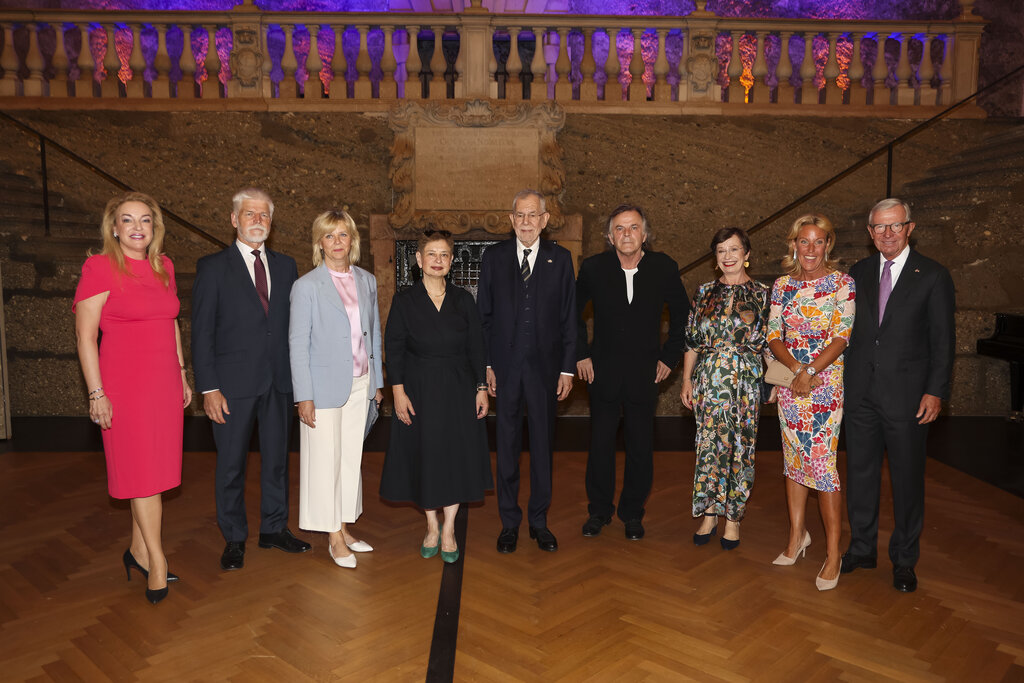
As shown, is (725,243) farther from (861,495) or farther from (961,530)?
(961,530)

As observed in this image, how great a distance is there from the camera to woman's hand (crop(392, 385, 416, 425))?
3252mm

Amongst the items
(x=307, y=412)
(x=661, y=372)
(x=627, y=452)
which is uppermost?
(x=661, y=372)

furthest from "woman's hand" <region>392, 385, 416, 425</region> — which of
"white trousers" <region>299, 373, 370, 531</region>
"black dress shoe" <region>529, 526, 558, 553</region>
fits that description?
"black dress shoe" <region>529, 526, 558, 553</region>

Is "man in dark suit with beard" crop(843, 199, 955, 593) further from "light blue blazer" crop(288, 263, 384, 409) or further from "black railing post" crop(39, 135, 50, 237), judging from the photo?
"black railing post" crop(39, 135, 50, 237)

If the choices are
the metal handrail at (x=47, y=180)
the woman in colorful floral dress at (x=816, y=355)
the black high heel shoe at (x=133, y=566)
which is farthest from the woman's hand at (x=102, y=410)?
the metal handrail at (x=47, y=180)

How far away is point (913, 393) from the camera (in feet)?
10.1

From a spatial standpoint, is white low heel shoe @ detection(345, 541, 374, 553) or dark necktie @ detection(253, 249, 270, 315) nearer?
dark necktie @ detection(253, 249, 270, 315)

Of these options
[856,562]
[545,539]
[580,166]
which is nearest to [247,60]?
[580,166]

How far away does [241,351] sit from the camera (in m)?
3.29

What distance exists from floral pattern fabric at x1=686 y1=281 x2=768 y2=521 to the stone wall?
331 centimetres

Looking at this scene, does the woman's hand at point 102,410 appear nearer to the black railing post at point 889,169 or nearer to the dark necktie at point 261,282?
the dark necktie at point 261,282

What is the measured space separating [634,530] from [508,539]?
2.25ft

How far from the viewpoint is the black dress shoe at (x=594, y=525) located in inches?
147

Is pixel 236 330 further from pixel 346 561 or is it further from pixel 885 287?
pixel 885 287
